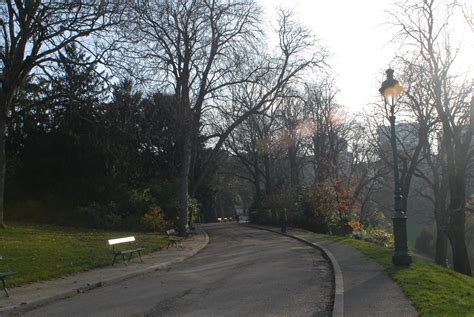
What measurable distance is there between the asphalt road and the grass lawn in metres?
1.92

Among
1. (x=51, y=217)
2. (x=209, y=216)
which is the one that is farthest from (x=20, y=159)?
(x=209, y=216)

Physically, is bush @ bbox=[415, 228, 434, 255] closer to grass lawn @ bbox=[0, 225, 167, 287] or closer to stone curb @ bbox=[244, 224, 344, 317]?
stone curb @ bbox=[244, 224, 344, 317]

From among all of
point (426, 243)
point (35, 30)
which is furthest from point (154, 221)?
point (426, 243)

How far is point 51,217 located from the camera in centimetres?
3156

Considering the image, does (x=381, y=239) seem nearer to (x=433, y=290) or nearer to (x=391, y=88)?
(x=391, y=88)

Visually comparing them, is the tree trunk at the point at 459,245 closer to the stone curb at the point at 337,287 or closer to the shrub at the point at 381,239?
the shrub at the point at 381,239

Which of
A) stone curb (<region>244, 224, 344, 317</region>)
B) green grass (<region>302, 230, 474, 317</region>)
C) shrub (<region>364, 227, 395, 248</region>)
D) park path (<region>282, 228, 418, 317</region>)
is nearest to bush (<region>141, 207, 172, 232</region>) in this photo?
shrub (<region>364, 227, 395, 248</region>)

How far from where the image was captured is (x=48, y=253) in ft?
53.4

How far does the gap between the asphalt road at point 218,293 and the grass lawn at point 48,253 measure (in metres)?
1.92

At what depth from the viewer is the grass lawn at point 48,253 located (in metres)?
13.3

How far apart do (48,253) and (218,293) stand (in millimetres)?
7352

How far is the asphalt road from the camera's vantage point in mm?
9469

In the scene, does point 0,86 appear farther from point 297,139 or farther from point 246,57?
point 297,139

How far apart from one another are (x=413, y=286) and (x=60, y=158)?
28.2m
